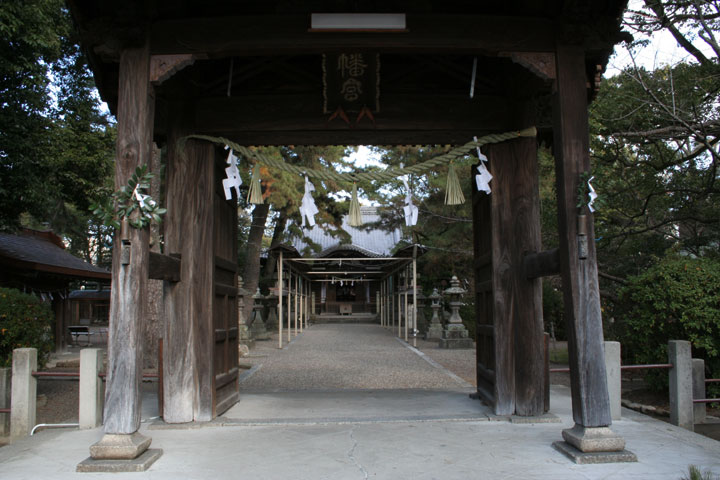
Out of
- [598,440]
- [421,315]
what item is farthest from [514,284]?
[421,315]

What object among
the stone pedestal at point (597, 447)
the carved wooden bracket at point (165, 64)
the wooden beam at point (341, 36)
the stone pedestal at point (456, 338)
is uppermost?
the wooden beam at point (341, 36)

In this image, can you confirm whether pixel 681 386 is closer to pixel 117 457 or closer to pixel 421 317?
pixel 117 457

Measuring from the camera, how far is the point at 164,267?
16.7ft

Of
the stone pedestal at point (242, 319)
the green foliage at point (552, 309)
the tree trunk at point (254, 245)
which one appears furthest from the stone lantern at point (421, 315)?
the stone pedestal at point (242, 319)

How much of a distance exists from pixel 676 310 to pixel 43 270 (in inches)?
573

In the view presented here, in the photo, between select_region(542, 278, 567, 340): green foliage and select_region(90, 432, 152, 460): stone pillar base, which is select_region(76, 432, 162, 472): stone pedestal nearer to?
select_region(90, 432, 152, 460): stone pillar base

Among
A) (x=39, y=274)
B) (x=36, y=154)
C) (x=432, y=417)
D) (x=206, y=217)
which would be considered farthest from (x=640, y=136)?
(x=39, y=274)

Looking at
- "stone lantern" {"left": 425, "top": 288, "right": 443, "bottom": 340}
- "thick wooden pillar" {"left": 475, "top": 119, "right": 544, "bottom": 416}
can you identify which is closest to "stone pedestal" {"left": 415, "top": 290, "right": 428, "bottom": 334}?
"stone lantern" {"left": 425, "top": 288, "right": 443, "bottom": 340}

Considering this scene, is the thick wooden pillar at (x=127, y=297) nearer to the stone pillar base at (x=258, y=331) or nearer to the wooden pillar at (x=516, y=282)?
the wooden pillar at (x=516, y=282)

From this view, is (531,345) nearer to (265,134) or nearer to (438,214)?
(265,134)

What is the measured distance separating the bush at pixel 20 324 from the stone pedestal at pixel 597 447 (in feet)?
26.4

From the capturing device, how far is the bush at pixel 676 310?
7473 millimetres

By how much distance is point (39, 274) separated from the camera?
1518cm

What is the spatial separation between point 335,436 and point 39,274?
13.6 metres
